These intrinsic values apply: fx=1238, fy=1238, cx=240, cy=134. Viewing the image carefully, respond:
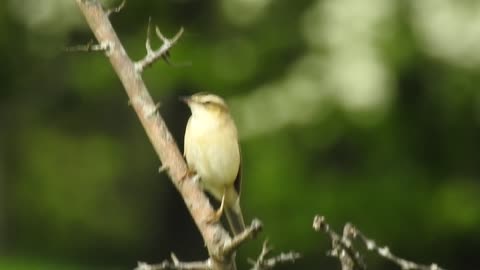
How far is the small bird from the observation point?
6434mm

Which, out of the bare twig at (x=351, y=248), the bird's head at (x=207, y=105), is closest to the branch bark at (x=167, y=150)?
the bare twig at (x=351, y=248)

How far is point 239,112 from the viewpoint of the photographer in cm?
1650

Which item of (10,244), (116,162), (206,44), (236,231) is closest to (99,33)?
(236,231)

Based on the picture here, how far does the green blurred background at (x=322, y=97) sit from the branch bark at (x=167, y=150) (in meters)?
10.7

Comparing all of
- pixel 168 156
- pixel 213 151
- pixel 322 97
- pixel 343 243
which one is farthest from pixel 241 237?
pixel 322 97

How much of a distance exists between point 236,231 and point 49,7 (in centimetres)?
1246

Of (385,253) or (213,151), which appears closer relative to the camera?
(385,253)

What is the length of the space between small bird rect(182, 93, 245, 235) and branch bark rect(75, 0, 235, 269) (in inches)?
66.1

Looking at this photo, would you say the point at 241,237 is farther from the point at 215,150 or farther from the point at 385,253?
the point at 215,150

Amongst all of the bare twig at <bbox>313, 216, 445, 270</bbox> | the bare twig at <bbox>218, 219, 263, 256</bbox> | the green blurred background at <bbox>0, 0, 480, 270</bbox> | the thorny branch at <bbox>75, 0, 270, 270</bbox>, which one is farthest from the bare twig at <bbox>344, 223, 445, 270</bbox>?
the green blurred background at <bbox>0, 0, 480, 270</bbox>

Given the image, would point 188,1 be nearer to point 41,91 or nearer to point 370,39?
point 370,39

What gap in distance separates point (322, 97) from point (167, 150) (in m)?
12.5

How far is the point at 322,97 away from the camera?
1703 centimetres

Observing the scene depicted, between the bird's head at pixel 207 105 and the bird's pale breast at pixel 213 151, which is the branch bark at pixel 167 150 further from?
the bird's head at pixel 207 105
